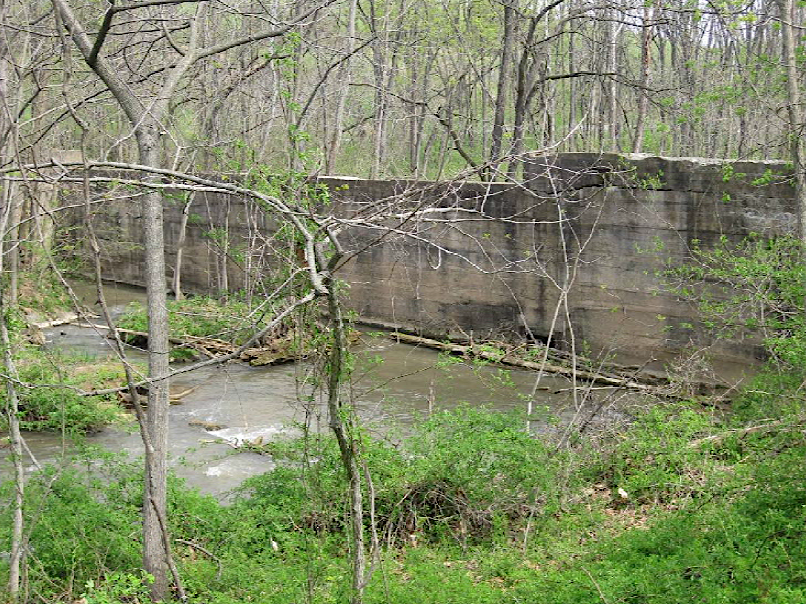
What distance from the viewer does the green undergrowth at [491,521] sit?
20.1ft

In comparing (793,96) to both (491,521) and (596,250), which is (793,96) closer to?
(491,521)

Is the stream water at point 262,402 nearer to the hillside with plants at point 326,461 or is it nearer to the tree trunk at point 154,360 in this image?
the hillside with plants at point 326,461

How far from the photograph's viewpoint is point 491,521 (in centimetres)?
810

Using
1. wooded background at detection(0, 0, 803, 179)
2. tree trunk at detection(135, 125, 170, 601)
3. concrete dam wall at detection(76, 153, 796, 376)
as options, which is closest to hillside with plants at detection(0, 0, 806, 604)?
tree trunk at detection(135, 125, 170, 601)

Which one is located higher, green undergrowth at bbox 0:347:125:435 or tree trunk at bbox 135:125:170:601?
tree trunk at bbox 135:125:170:601

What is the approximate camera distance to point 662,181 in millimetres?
13930

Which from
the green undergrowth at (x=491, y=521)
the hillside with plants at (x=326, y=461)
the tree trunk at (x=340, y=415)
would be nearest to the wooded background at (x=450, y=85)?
the hillside with plants at (x=326, y=461)

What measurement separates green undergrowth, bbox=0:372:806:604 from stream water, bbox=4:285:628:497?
3.34 feet

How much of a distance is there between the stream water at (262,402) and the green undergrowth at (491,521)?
1.02 m

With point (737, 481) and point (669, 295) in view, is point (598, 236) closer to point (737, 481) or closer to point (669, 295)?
point (669, 295)

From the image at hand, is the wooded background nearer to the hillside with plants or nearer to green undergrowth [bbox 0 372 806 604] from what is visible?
the hillside with plants

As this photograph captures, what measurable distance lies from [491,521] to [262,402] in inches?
251

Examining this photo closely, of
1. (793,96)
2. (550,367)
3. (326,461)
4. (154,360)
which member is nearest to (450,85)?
(550,367)

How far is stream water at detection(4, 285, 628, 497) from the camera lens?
409 inches
